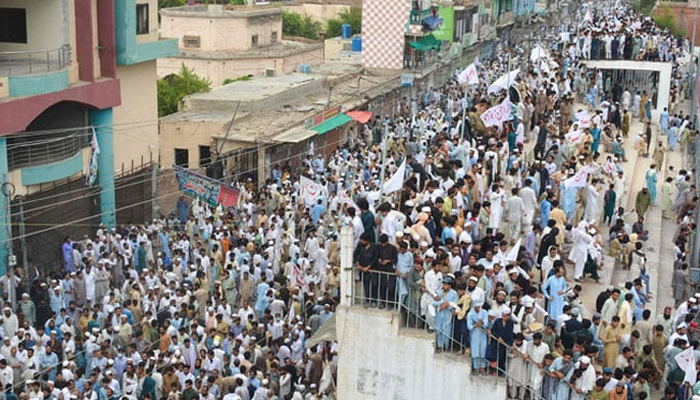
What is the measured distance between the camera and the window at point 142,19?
2608 centimetres

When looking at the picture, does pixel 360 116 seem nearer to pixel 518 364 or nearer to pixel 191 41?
pixel 518 364

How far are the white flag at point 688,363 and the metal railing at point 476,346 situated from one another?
1.43 meters

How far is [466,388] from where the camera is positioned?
13.3 m

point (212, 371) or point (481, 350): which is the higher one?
point (481, 350)

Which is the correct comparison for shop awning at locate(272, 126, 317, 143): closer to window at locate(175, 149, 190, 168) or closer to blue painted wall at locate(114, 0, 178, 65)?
window at locate(175, 149, 190, 168)

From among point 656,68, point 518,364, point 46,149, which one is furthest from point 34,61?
point 656,68

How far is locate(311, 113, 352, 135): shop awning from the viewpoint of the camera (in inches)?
1133

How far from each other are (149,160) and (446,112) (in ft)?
29.6

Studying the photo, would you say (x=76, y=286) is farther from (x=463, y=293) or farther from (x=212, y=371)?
(x=463, y=293)

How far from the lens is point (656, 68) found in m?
31.0

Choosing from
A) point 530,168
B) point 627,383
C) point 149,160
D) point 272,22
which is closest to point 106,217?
point 149,160

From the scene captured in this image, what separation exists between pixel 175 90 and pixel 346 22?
27408 mm

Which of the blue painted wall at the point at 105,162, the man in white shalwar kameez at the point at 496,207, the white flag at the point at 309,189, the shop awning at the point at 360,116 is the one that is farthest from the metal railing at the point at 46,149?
the man in white shalwar kameez at the point at 496,207

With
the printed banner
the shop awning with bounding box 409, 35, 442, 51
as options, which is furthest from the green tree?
the printed banner
